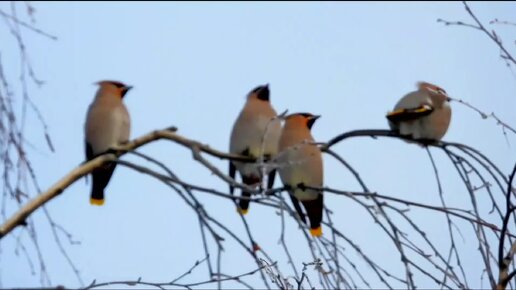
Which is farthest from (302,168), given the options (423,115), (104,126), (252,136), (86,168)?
(86,168)

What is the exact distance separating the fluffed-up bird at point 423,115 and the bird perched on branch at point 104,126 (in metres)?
1.23

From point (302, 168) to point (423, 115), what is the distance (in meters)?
0.66

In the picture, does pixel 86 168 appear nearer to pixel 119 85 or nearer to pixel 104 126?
pixel 104 126

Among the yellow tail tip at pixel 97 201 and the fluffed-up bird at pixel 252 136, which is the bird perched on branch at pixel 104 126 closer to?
the yellow tail tip at pixel 97 201

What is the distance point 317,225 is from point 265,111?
23.1 inches

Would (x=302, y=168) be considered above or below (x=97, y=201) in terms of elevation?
above

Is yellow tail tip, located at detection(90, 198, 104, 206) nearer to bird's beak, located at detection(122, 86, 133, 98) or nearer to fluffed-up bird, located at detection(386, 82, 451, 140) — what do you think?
bird's beak, located at detection(122, 86, 133, 98)

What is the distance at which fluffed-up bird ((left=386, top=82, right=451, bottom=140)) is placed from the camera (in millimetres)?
5078

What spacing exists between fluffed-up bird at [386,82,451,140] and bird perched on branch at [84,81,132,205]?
1.23 m

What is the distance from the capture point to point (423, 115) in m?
5.10

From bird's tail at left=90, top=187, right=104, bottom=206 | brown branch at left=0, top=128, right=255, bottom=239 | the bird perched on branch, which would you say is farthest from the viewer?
bird's tail at left=90, top=187, right=104, bottom=206

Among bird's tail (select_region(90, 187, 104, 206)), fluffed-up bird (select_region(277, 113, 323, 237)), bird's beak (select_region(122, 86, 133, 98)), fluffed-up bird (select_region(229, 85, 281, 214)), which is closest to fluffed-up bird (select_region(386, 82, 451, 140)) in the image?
fluffed-up bird (select_region(277, 113, 323, 237))

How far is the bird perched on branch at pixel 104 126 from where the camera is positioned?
15.8 feet

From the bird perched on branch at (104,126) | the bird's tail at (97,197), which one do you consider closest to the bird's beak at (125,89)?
the bird perched on branch at (104,126)
